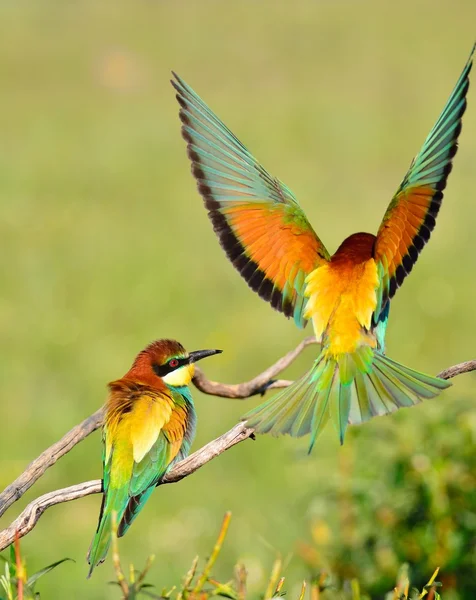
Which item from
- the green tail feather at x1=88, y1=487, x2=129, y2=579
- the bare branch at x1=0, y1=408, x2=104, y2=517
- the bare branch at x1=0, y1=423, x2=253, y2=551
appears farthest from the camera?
the green tail feather at x1=88, y1=487, x2=129, y2=579

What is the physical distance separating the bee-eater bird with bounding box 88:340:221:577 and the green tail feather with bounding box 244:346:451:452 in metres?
0.26

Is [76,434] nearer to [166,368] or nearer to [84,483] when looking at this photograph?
[84,483]

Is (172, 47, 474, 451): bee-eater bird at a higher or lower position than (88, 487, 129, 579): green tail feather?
higher

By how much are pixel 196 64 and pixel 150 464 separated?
8.91m

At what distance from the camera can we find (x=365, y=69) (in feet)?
34.0

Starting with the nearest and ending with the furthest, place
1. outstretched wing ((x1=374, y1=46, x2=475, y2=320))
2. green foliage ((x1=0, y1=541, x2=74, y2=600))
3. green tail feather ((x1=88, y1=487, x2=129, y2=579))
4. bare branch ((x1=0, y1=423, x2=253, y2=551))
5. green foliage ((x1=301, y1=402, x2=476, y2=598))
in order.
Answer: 1. green foliage ((x1=0, y1=541, x2=74, y2=600))
2. bare branch ((x1=0, y1=423, x2=253, y2=551))
3. green tail feather ((x1=88, y1=487, x2=129, y2=579))
4. outstretched wing ((x1=374, y1=46, x2=475, y2=320))
5. green foliage ((x1=301, y1=402, x2=476, y2=598))

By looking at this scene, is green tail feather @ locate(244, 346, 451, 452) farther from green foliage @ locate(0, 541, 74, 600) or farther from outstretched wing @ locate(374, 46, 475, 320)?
green foliage @ locate(0, 541, 74, 600)

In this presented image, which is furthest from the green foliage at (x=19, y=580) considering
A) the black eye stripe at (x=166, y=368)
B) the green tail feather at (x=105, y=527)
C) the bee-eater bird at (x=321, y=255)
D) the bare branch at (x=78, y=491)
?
the black eye stripe at (x=166, y=368)

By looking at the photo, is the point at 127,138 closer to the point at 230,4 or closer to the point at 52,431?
the point at 230,4

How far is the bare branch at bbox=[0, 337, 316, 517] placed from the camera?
4.73 ft

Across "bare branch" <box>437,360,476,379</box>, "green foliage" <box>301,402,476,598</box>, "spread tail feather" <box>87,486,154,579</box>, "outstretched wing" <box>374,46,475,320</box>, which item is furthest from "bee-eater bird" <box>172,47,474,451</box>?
"green foliage" <box>301,402,476,598</box>

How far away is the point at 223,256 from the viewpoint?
7004 millimetres

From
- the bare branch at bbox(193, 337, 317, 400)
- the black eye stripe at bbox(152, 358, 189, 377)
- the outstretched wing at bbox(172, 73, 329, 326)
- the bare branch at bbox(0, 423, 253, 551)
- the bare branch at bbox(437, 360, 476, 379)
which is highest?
the outstretched wing at bbox(172, 73, 329, 326)

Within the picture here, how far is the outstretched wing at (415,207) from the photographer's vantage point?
1.76 metres
